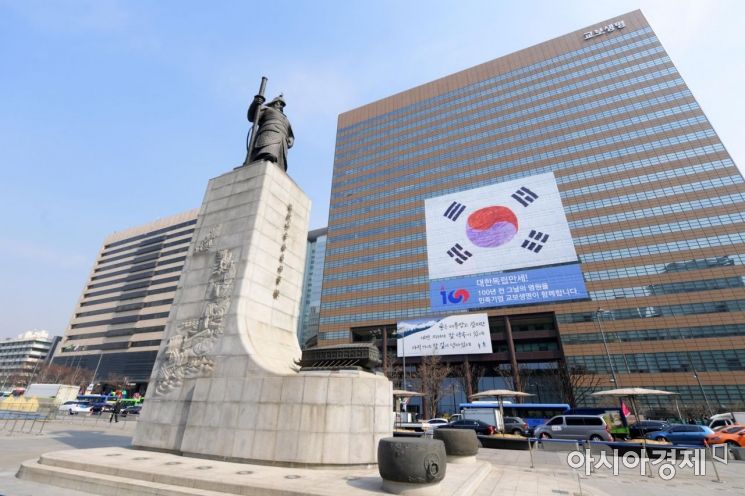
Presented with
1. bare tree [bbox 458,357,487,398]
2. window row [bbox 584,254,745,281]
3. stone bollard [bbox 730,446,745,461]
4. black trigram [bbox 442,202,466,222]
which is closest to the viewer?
stone bollard [bbox 730,446,745,461]

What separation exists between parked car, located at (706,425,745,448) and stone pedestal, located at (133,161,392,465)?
2010cm

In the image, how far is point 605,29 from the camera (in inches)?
2707

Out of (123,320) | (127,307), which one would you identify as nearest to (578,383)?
(123,320)

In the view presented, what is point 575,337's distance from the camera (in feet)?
162

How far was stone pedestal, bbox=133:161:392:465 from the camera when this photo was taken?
28.8 ft

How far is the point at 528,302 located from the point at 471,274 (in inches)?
366

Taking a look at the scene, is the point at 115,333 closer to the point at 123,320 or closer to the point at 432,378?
the point at 123,320

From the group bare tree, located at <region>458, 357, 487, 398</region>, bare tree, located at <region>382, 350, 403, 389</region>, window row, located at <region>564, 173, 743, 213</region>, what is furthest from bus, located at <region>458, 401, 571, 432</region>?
window row, located at <region>564, 173, 743, 213</region>

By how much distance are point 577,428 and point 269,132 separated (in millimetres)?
26069

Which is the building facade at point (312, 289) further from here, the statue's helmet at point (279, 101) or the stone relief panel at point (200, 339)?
the stone relief panel at point (200, 339)

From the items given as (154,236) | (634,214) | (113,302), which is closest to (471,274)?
(634,214)

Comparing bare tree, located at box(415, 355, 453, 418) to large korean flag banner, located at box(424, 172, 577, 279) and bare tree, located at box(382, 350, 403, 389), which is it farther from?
large korean flag banner, located at box(424, 172, 577, 279)

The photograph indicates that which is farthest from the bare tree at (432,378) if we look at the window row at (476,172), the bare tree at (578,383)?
the window row at (476,172)

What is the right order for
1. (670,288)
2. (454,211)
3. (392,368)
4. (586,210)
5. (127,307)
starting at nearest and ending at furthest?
(670,288), (586,210), (392,368), (454,211), (127,307)
